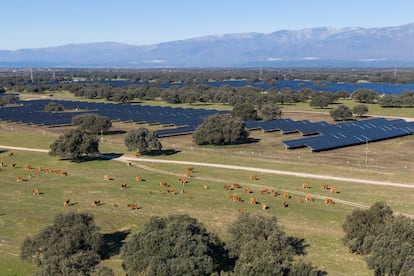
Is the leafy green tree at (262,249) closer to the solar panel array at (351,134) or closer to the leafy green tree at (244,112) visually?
the solar panel array at (351,134)

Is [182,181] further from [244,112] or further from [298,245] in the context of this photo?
[244,112]

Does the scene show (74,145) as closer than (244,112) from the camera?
Yes

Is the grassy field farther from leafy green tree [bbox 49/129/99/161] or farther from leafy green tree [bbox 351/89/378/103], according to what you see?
leafy green tree [bbox 351/89/378/103]

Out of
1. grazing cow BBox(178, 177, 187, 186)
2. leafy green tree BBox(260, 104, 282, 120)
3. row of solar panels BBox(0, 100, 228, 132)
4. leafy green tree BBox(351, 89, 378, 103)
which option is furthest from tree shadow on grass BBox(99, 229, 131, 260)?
leafy green tree BBox(351, 89, 378, 103)

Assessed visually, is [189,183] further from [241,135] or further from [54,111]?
[54,111]

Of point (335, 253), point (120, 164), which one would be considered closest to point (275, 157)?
point (120, 164)

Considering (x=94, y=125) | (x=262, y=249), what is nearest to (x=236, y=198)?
(x=262, y=249)
